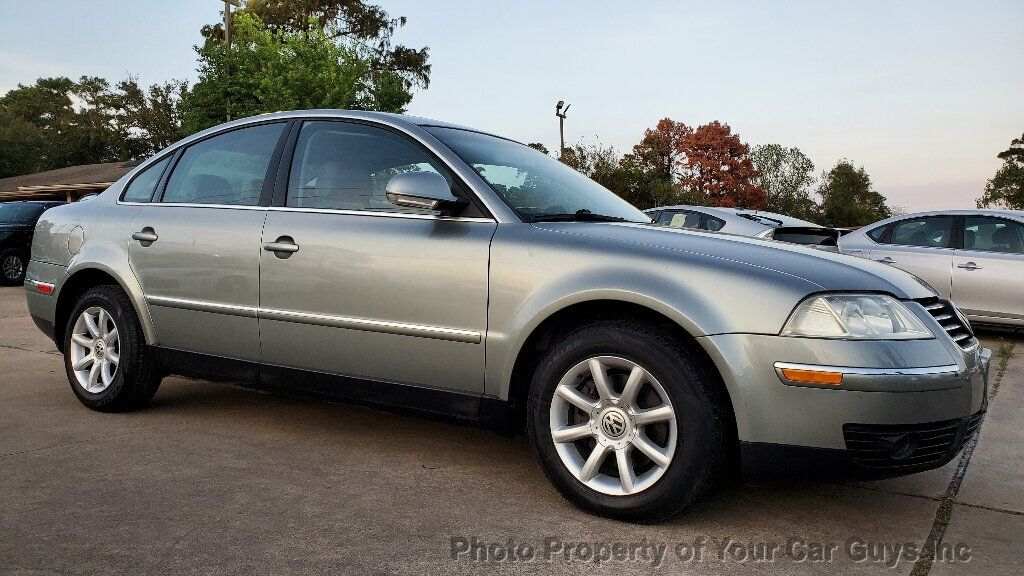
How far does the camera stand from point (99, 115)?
59938 mm

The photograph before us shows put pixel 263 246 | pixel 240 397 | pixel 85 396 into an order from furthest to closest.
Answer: pixel 240 397
pixel 85 396
pixel 263 246

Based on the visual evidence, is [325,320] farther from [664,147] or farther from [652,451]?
[664,147]

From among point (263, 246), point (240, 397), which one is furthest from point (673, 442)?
point (240, 397)

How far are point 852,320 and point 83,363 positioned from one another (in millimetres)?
4068

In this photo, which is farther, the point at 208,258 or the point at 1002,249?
the point at 1002,249

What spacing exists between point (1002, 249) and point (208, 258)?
7730mm

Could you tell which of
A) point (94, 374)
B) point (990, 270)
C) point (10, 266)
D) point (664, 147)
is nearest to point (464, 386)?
point (94, 374)

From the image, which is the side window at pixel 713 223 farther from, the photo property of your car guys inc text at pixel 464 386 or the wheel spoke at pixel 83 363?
the wheel spoke at pixel 83 363

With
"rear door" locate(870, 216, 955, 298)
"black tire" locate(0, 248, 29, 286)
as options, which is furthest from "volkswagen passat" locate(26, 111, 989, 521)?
"black tire" locate(0, 248, 29, 286)

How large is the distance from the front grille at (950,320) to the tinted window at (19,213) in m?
16.2

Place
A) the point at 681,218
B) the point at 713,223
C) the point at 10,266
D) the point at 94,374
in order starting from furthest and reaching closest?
the point at 10,266 → the point at 681,218 → the point at 713,223 → the point at 94,374

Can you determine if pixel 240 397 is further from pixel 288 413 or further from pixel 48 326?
pixel 48 326

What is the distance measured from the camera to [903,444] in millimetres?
2740

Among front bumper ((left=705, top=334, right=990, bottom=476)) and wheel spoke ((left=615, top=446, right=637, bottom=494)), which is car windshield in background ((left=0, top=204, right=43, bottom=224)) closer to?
wheel spoke ((left=615, top=446, right=637, bottom=494))
